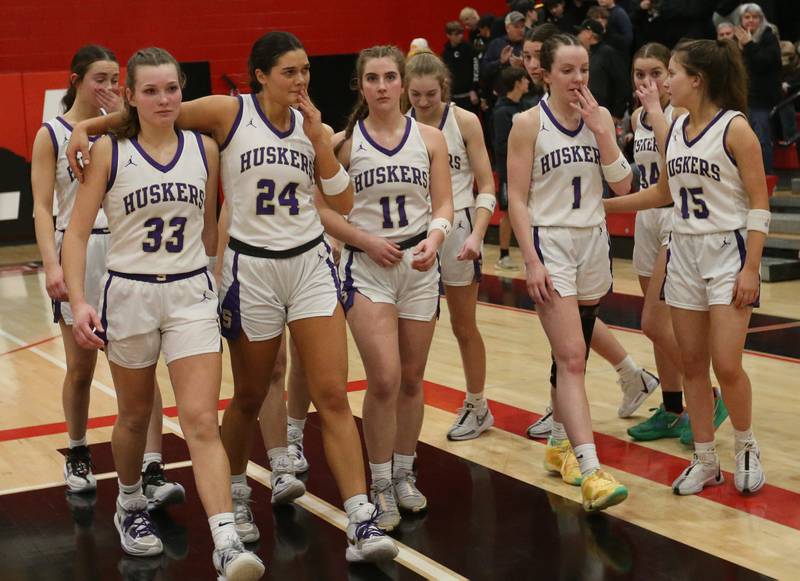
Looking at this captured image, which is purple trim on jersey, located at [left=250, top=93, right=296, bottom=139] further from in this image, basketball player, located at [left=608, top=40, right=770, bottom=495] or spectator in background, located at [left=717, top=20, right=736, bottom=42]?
spectator in background, located at [left=717, top=20, right=736, bottom=42]

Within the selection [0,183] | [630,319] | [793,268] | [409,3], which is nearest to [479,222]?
[630,319]

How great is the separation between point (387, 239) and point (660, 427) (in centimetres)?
198

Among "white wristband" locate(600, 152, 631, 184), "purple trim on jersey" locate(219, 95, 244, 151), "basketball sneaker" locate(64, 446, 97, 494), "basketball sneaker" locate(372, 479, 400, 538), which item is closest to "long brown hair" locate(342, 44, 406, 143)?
"purple trim on jersey" locate(219, 95, 244, 151)

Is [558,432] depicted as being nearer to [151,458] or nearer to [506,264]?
[151,458]

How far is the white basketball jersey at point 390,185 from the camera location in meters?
4.62

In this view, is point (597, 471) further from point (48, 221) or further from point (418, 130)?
point (48, 221)

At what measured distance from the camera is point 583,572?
4.12 meters

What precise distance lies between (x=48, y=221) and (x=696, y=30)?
10193mm

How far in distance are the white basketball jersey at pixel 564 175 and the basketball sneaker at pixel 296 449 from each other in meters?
1.54

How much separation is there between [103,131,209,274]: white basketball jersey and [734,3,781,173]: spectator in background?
8589 mm

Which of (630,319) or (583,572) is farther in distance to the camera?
(630,319)

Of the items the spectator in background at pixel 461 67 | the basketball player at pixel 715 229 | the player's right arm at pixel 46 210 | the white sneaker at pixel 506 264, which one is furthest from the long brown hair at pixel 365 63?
the spectator in background at pixel 461 67

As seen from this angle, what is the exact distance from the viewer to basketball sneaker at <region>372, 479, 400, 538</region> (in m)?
4.60

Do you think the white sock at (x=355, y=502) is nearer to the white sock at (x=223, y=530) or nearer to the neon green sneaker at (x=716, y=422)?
the white sock at (x=223, y=530)
